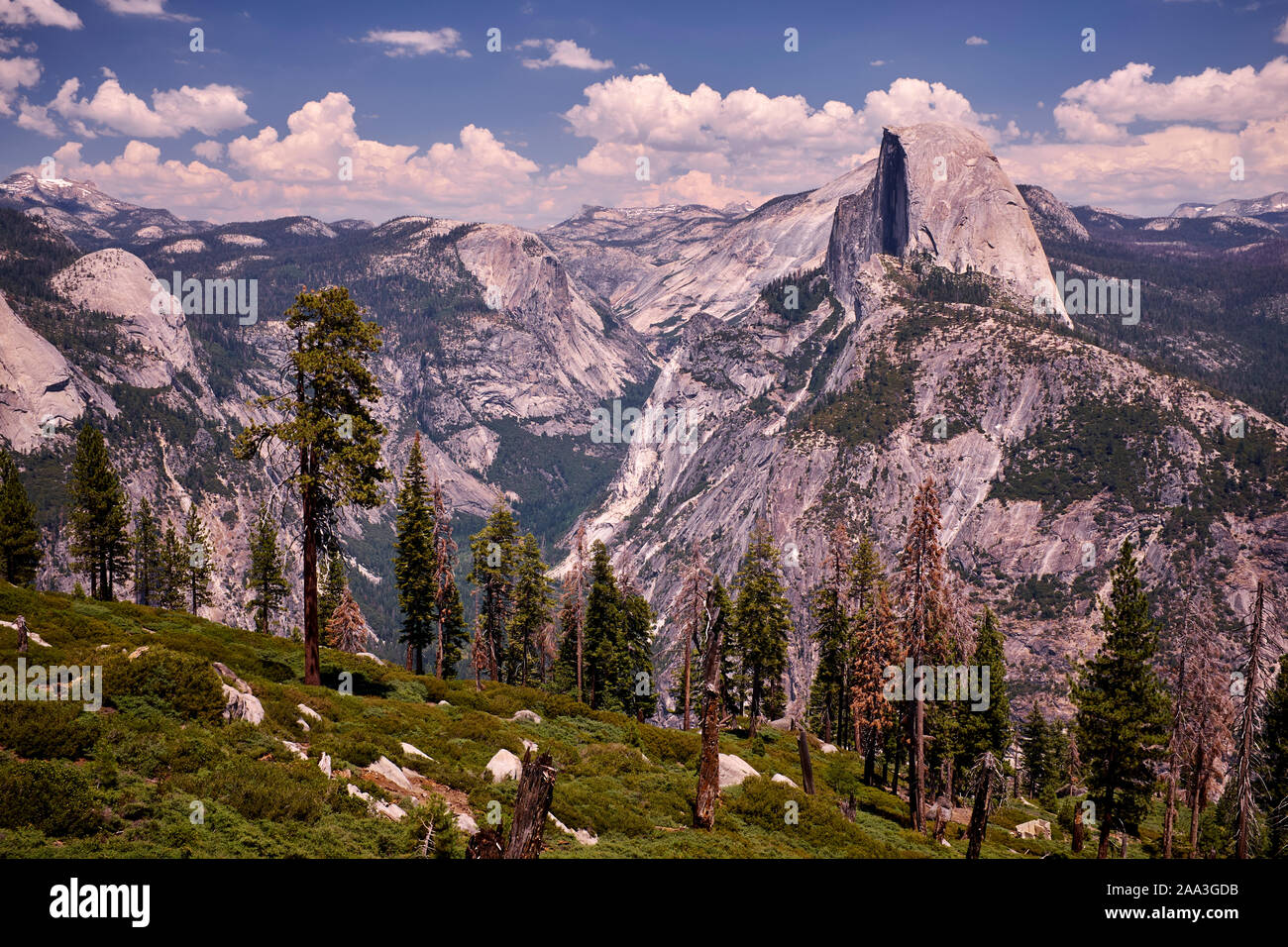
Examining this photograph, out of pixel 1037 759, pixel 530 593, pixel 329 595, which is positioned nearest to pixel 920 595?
pixel 530 593

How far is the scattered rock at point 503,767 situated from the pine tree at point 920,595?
2167cm

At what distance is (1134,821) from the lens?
35219mm

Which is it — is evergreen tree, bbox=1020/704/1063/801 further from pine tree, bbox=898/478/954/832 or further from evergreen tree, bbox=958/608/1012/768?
pine tree, bbox=898/478/954/832

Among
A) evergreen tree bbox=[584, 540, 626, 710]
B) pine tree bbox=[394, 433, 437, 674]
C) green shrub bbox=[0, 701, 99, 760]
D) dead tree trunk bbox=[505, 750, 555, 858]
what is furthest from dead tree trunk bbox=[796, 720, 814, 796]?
pine tree bbox=[394, 433, 437, 674]

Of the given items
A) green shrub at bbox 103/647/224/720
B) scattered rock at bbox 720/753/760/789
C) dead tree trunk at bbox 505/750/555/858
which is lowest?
scattered rock at bbox 720/753/760/789

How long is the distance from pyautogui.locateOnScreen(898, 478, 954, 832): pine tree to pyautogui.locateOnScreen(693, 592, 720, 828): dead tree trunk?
1857 centimetres

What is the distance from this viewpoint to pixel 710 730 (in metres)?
19.6

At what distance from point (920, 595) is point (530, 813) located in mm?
29712

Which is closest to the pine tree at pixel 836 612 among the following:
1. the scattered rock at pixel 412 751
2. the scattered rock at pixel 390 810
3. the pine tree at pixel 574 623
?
the pine tree at pixel 574 623

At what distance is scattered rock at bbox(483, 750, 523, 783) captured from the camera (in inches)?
806

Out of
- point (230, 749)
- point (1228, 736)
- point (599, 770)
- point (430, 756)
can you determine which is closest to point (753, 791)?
point (599, 770)

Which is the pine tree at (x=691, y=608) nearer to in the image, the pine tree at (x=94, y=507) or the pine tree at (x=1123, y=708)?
the pine tree at (x=1123, y=708)

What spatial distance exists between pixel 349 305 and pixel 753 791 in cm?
2274
